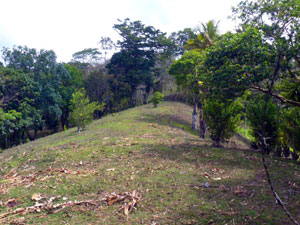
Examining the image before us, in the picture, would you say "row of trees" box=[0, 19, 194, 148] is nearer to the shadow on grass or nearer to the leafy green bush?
the shadow on grass

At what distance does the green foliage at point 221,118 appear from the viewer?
11.6 m

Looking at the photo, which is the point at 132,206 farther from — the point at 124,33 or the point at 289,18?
the point at 124,33

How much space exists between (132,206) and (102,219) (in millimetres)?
712

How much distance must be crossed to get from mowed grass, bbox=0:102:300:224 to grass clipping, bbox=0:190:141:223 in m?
0.12

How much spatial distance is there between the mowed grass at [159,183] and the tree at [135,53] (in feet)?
82.1

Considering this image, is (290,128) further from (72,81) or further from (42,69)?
(72,81)

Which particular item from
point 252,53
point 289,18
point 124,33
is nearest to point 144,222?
point 252,53

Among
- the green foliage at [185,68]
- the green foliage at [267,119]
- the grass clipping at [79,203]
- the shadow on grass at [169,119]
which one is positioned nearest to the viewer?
the grass clipping at [79,203]

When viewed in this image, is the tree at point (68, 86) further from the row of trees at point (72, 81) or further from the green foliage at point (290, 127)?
the green foliage at point (290, 127)

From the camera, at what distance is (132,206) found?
17.4ft

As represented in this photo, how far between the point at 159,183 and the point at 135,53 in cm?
3095

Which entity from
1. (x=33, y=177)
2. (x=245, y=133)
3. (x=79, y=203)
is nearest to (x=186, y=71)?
(x=245, y=133)

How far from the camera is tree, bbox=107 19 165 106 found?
3481 cm

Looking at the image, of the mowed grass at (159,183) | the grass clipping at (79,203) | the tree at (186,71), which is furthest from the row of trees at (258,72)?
the tree at (186,71)
